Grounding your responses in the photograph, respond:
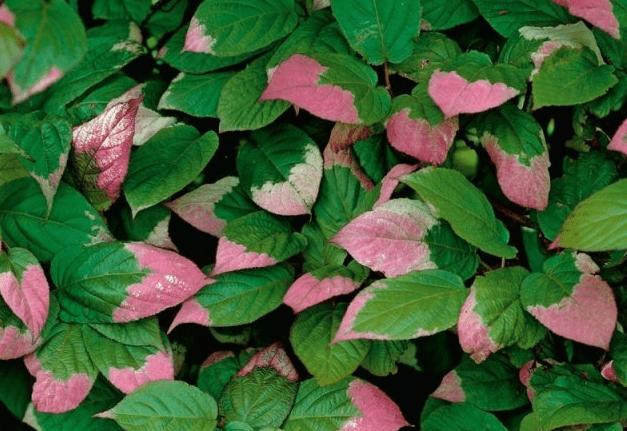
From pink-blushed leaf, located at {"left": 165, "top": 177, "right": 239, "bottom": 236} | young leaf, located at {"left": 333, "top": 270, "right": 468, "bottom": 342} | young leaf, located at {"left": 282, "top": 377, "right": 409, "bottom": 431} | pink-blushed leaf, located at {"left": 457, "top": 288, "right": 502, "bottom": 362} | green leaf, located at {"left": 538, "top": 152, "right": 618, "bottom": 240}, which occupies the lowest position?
young leaf, located at {"left": 282, "top": 377, "right": 409, "bottom": 431}

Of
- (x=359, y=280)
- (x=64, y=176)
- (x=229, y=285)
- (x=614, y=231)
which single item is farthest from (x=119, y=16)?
(x=614, y=231)

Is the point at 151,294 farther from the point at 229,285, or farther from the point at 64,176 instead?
the point at 64,176

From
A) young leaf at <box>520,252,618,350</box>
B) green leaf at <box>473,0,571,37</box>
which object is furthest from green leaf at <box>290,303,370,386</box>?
green leaf at <box>473,0,571,37</box>

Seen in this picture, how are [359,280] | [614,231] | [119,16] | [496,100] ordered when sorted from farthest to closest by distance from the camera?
1. [119,16]
2. [359,280]
3. [496,100]
4. [614,231]

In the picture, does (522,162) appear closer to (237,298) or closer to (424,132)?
(424,132)

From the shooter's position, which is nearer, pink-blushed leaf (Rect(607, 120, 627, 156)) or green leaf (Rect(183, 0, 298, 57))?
pink-blushed leaf (Rect(607, 120, 627, 156))

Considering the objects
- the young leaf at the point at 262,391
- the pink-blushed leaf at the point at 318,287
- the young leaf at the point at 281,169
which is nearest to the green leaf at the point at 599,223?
the pink-blushed leaf at the point at 318,287

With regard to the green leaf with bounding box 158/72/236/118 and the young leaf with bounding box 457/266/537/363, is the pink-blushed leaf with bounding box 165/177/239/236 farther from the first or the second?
the young leaf with bounding box 457/266/537/363
